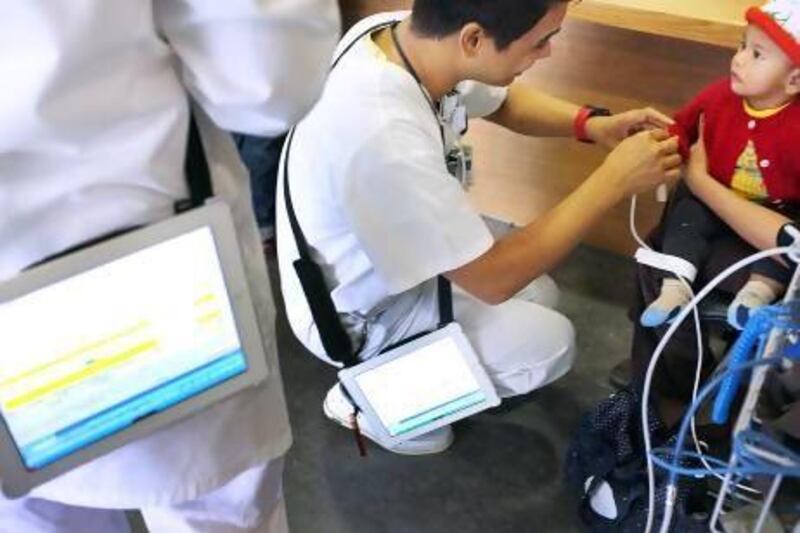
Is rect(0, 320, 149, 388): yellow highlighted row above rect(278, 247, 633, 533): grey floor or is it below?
above

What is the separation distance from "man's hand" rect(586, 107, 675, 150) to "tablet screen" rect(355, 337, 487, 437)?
0.43 meters

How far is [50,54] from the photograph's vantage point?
1.87 ft

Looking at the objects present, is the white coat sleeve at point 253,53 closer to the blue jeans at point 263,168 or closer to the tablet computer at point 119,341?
the tablet computer at point 119,341

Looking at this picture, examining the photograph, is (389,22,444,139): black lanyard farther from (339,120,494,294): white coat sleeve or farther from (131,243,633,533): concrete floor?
(131,243,633,533): concrete floor

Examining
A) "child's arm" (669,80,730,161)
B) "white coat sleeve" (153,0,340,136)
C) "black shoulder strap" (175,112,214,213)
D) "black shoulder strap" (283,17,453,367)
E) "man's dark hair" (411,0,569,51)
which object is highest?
"white coat sleeve" (153,0,340,136)

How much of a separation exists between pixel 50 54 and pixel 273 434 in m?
0.45

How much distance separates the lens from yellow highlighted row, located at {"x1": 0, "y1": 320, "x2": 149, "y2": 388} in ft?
2.22

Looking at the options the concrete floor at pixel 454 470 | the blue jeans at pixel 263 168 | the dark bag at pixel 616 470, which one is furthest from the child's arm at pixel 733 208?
the blue jeans at pixel 263 168

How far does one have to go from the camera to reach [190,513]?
0.88m

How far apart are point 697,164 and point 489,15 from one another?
15.7 inches

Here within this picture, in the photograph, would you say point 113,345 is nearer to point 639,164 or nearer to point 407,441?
point 639,164

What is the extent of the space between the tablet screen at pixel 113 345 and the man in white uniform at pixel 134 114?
0.03 metres

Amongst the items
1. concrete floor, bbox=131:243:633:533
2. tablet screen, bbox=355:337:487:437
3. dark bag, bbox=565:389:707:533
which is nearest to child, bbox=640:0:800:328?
dark bag, bbox=565:389:707:533

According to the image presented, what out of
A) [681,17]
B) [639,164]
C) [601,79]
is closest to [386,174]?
[639,164]
